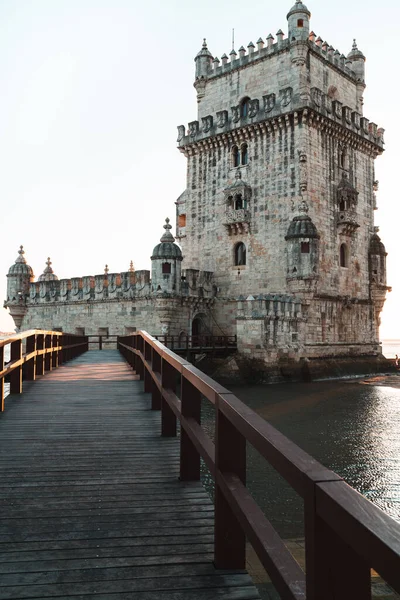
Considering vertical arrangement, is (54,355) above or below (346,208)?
below

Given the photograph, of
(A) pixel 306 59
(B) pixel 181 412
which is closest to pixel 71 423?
(B) pixel 181 412

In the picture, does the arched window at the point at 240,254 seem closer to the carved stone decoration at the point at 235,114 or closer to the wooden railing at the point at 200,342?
the wooden railing at the point at 200,342

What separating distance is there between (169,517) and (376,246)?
1263 inches

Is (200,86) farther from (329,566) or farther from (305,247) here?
(329,566)

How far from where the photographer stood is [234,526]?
9.59 feet

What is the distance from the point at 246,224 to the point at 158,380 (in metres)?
24.2

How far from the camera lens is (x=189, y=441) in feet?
14.5

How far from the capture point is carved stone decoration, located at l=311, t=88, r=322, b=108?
93.1 ft

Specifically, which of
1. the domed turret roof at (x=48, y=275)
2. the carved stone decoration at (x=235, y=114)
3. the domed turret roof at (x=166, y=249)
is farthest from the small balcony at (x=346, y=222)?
the domed turret roof at (x=48, y=275)

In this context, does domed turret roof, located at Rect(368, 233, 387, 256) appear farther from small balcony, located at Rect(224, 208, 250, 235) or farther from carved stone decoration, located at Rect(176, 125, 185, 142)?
carved stone decoration, located at Rect(176, 125, 185, 142)

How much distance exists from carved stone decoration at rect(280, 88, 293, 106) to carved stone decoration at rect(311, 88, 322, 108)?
117cm

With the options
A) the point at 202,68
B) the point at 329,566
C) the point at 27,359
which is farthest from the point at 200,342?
the point at 329,566

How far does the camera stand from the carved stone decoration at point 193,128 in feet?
108

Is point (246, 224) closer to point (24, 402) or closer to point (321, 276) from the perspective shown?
point (321, 276)
